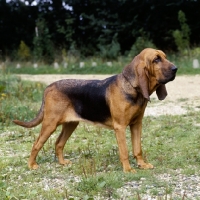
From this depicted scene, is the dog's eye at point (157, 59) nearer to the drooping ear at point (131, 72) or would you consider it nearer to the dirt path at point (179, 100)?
the drooping ear at point (131, 72)

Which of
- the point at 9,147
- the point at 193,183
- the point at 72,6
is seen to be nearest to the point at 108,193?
the point at 193,183

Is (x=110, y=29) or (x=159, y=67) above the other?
(x=110, y=29)

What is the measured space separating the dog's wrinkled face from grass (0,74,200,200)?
119 cm

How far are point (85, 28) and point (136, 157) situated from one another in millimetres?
27362

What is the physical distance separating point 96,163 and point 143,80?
1.41 metres

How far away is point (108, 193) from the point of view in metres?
4.46

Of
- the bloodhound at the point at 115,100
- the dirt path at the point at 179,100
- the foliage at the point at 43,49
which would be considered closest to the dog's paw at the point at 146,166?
the bloodhound at the point at 115,100

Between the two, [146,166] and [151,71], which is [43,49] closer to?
[146,166]

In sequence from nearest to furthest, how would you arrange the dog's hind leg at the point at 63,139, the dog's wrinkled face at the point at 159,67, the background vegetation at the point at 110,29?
the dog's wrinkled face at the point at 159,67 → the dog's hind leg at the point at 63,139 → the background vegetation at the point at 110,29

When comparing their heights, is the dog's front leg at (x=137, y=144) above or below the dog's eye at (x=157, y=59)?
below

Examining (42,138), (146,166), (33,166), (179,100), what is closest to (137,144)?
(146,166)

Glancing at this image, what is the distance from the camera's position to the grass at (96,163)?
180 inches

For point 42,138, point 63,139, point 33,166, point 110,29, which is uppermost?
point 110,29

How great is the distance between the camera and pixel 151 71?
5.20 metres
